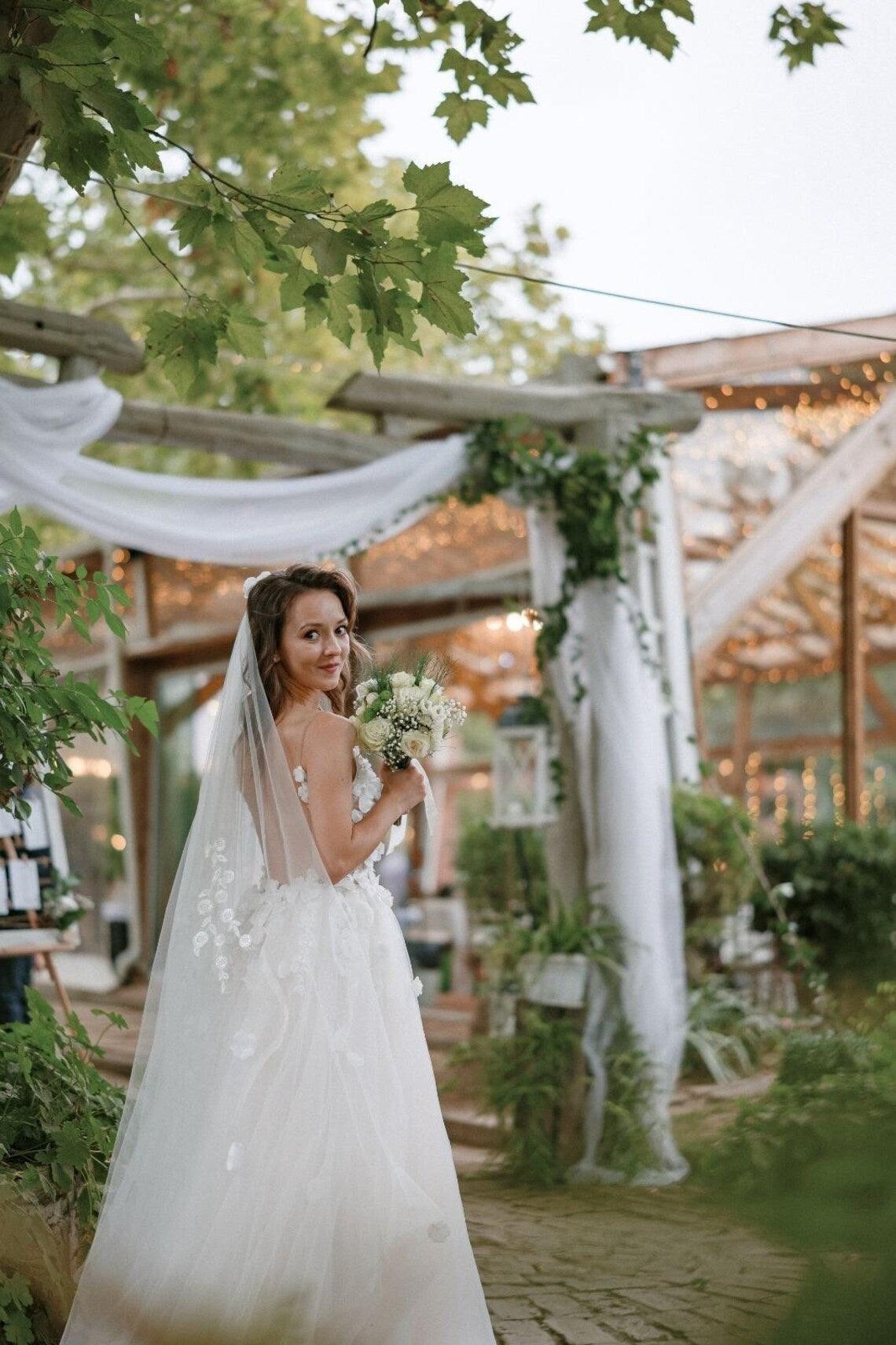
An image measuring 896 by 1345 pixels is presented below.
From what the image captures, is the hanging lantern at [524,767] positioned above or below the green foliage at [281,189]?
below

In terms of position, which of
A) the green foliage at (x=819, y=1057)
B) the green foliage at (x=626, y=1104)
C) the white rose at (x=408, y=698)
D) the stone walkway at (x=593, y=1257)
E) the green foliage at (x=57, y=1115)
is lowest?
the stone walkway at (x=593, y=1257)

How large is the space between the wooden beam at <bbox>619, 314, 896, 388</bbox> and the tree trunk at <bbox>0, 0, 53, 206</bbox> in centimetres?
488

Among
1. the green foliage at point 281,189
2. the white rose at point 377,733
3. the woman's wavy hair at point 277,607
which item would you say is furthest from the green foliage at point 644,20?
the white rose at point 377,733

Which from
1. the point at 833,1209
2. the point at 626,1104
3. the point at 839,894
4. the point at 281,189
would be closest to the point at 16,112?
the point at 281,189

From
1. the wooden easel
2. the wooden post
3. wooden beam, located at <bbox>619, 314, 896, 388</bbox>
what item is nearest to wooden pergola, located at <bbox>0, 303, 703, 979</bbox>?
wooden beam, located at <bbox>619, 314, 896, 388</bbox>

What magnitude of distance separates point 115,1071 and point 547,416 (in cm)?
416

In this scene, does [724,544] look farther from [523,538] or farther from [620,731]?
[620,731]

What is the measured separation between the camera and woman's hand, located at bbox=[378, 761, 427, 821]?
3336 millimetres

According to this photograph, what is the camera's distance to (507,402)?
5.99m

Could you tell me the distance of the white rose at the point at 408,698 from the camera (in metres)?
3.28

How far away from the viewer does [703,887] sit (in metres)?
6.65

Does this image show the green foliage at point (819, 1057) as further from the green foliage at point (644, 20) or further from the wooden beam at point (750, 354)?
the wooden beam at point (750, 354)

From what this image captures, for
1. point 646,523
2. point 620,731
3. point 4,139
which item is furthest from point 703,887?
point 4,139

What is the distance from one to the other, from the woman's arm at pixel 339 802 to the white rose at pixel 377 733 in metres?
0.09
